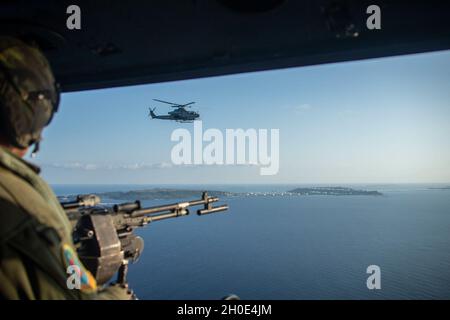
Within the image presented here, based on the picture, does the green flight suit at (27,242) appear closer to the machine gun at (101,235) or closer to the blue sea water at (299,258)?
the machine gun at (101,235)

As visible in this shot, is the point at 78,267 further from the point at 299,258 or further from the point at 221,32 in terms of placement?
the point at 299,258

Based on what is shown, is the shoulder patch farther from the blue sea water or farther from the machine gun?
the blue sea water

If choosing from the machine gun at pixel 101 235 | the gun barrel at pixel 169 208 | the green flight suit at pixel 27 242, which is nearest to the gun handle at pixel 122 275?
the machine gun at pixel 101 235

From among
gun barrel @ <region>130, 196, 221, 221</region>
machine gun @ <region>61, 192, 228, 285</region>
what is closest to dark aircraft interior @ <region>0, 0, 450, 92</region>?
gun barrel @ <region>130, 196, 221, 221</region>

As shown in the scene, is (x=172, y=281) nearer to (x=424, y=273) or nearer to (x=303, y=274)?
(x=303, y=274)

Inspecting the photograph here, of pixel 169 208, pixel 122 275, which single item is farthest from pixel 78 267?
pixel 169 208
